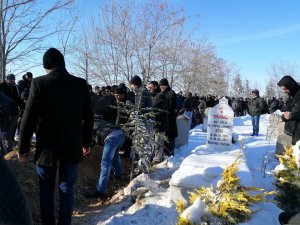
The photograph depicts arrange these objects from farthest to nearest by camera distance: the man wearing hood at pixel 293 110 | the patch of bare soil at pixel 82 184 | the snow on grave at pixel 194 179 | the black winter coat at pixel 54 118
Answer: the man wearing hood at pixel 293 110 → the patch of bare soil at pixel 82 184 → the snow on grave at pixel 194 179 → the black winter coat at pixel 54 118

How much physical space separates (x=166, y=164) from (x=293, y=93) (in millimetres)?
2647

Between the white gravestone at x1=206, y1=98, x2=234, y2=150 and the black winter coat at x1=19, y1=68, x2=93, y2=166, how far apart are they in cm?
422

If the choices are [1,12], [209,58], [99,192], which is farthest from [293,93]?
[209,58]

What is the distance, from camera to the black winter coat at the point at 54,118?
3754mm

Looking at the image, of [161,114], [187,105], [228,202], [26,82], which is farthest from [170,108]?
[187,105]

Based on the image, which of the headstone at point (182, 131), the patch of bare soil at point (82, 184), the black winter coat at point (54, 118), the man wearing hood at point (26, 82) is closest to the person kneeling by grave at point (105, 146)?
the patch of bare soil at point (82, 184)

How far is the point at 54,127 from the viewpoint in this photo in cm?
382

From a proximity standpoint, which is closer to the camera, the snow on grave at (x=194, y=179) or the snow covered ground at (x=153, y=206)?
the snow covered ground at (x=153, y=206)

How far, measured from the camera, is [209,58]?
33.0m

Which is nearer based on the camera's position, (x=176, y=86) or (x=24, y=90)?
(x=24, y=90)

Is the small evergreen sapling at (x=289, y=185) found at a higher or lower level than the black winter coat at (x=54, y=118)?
lower

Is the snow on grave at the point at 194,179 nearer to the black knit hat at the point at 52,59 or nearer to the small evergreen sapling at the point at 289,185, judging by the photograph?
the small evergreen sapling at the point at 289,185

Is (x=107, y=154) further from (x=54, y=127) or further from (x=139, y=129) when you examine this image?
(x=54, y=127)

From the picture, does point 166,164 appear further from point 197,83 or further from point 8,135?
point 197,83
